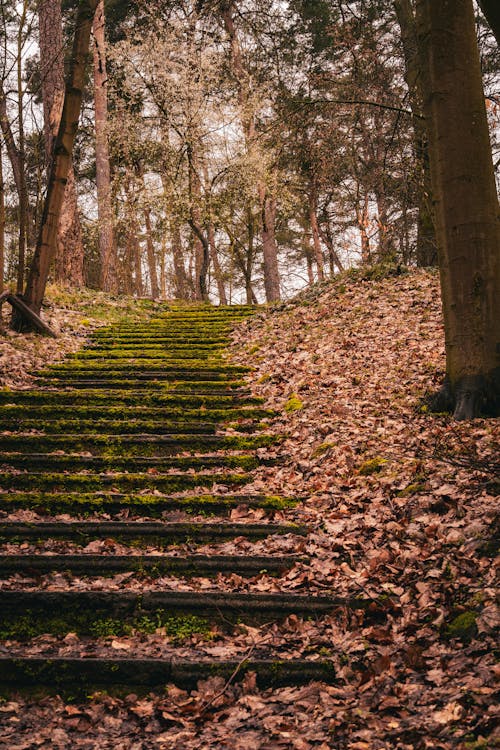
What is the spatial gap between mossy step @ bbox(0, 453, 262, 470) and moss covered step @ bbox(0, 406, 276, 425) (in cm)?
112

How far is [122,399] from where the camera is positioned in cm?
722

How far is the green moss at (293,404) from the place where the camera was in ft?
22.8

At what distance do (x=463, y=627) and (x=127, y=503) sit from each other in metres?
2.80

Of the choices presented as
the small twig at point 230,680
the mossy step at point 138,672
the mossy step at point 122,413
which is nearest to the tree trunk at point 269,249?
the mossy step at point 122,413

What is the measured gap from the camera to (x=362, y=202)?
20.4 m

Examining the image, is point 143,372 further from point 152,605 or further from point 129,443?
point 152,605

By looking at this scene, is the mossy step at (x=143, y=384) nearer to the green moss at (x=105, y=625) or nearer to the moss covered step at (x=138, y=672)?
the green moss at (x=105, y=625)

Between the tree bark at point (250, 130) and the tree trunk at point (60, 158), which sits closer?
the tree trunk at point (60, 158)

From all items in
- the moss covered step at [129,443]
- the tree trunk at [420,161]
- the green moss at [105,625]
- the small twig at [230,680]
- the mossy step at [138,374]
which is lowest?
the small twig at [230,680]

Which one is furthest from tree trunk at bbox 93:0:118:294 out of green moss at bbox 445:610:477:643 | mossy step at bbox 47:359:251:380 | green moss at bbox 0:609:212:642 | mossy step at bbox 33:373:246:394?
green moss at bbox 445:610:477:643

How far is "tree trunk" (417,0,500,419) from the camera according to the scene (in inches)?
207

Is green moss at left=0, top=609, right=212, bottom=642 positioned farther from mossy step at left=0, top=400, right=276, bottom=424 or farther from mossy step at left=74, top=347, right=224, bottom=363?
mossy step at left=74, top=347, right=224, bottom=363

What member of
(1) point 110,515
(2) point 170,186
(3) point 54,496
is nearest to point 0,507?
(3) point 54,496

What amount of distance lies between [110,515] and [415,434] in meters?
2.83
